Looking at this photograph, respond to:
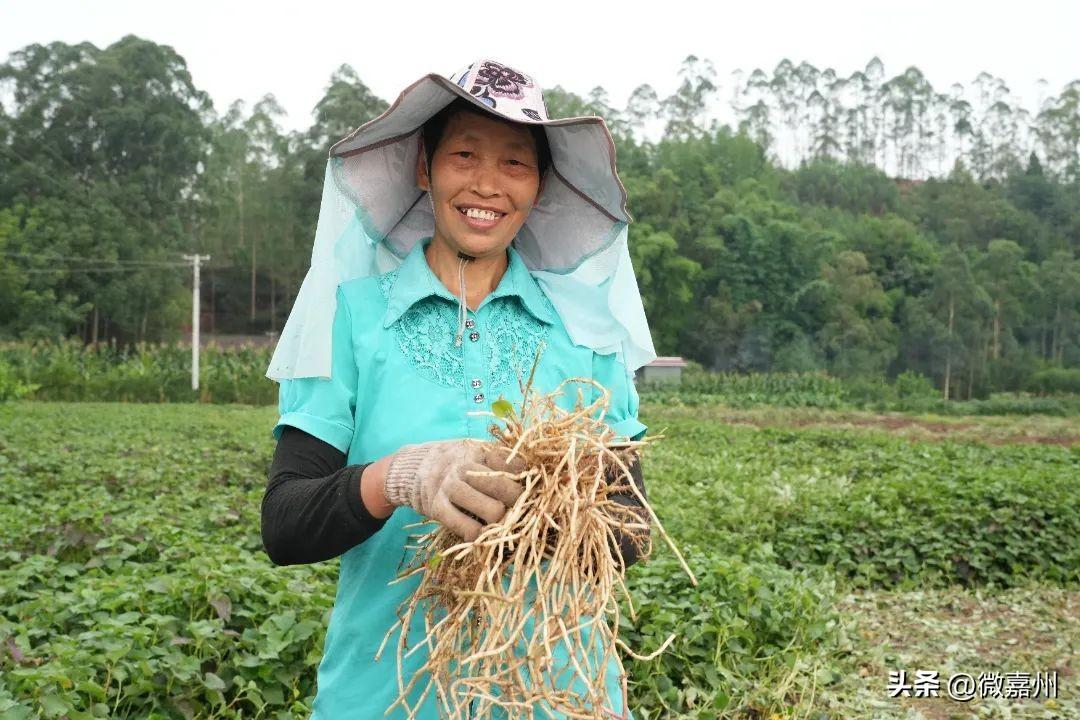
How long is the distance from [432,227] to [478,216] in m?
0.24

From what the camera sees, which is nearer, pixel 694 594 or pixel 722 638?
pixel 722 638

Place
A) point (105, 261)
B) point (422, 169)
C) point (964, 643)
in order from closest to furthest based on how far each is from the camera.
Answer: point (422, 169) < point (964, 643) < point (105, 261)

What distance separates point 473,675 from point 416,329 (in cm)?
54

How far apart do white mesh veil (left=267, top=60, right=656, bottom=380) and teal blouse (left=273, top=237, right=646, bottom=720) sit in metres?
0.05

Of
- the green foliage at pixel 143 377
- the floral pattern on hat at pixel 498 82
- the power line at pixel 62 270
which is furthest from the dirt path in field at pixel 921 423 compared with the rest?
the power line at pixel 62 270

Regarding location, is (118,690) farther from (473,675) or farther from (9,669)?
(473,675)

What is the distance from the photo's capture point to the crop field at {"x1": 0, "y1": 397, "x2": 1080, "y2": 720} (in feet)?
9.67

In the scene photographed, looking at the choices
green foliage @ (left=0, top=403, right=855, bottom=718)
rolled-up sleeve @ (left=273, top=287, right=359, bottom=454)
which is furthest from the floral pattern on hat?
green foliage @ (left=0, top=403, right=855, bottom=718)

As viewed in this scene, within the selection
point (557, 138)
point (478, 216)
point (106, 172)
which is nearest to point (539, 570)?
point (478, 216)

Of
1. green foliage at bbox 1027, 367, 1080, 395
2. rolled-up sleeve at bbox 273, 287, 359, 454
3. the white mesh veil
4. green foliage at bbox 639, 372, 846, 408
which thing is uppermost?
the white mesh veil

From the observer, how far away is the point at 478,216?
5.12 feet

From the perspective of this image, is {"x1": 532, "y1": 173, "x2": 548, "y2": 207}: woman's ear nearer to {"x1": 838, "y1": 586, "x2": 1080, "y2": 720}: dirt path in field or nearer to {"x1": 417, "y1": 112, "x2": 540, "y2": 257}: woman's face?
{"x1": 417, "y1": 112, "x2": 540, "y2": 257}: woman's face

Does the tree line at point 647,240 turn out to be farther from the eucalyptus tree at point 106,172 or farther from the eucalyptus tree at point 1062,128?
the eucalyptus tree at point 1062,128

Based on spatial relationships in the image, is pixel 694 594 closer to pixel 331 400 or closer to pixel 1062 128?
pixel 331 400
